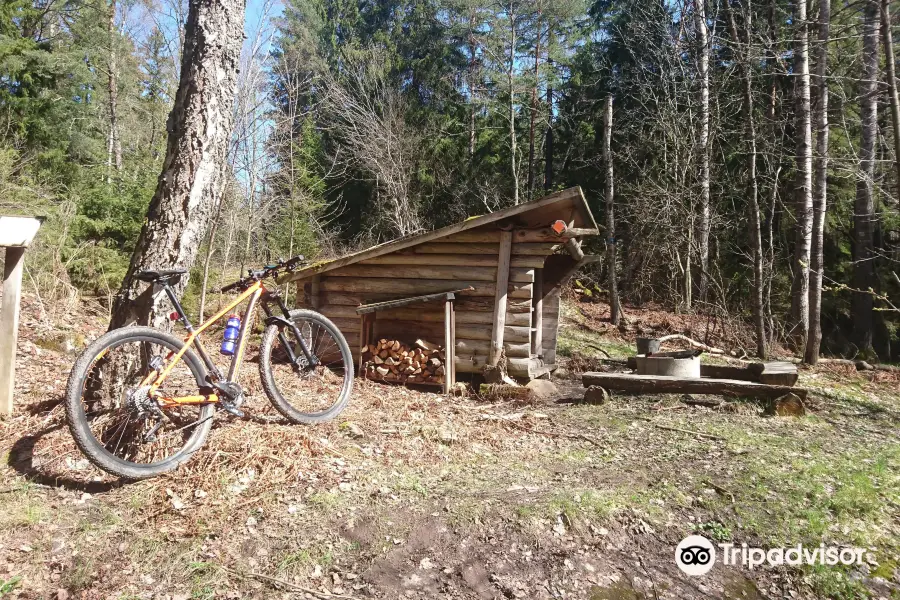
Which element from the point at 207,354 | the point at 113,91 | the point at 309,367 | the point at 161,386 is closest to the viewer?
the point at 161,386

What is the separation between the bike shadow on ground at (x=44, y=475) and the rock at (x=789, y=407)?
615 cm

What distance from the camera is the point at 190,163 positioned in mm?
3652

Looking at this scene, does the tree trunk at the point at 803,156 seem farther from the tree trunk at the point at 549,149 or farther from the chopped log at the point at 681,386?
the tree trunk at the point at 549,149

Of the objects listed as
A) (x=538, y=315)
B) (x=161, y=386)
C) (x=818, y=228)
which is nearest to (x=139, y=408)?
(x=161, y=386)

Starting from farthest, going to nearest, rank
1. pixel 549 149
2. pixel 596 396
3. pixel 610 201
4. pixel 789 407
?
pixel 549 149 → pixel 610 201 → pixel 596 396 → pixel 789 407

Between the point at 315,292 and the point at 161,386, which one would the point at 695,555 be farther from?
the point at 315,292

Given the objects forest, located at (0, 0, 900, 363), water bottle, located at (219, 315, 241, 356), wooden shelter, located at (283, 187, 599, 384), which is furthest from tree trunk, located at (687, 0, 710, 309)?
water bottle, located at (219, 315, 241, 356)

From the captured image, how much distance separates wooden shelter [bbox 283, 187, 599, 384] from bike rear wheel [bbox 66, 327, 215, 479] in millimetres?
4014

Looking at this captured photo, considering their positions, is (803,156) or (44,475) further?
(803,156)

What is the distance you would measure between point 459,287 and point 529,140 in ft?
57.4

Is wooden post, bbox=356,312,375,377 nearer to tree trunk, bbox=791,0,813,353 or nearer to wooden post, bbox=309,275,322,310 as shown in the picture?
wooden post, bbox=309,275,322,310

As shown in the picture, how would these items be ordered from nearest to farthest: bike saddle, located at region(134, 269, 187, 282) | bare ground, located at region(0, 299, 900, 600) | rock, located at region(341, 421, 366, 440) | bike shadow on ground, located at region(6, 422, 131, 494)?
bare ground, located at region(0, 299, 900, 600) → bike shadow on ground, located at region(6, 422, 131, 494) → bike saddle, located at region(134, 269, 187, 282) → rock, located at region(341, 421, 366, 440)

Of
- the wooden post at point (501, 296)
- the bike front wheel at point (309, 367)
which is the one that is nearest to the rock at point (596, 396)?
the wooden post at point (501, 296)

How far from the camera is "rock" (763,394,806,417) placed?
18.8ft
